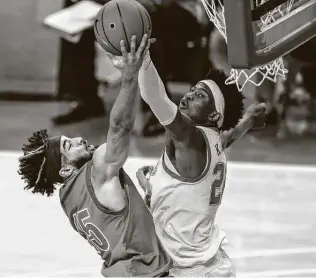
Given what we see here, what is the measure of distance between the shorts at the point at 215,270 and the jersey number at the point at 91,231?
0.98ft

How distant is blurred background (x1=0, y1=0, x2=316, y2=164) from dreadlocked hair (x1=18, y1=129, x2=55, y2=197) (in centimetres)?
249

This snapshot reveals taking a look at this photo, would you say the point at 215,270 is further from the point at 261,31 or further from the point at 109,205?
the point at 261,31

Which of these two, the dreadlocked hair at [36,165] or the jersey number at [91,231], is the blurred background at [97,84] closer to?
the dreadlocked hair at [36,165]

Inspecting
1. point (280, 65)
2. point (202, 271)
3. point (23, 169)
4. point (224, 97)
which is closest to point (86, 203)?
point (23, 169)

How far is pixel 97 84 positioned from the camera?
596 centimetres

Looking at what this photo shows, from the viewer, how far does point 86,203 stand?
9.47 ft

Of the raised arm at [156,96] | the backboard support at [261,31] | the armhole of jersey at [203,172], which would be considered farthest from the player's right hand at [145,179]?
the backboard support at [261,31]

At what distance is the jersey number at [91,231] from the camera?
2.89m

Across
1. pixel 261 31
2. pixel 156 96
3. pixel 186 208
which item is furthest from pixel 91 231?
pixel 261 31

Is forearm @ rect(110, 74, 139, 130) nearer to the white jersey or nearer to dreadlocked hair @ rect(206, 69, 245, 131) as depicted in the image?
the white jersey

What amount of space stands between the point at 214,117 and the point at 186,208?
1.26ft

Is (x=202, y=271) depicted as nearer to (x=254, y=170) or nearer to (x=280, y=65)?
(x=280, y=65)

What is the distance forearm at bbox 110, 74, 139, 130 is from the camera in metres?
2.67

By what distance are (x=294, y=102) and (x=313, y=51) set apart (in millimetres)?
464
